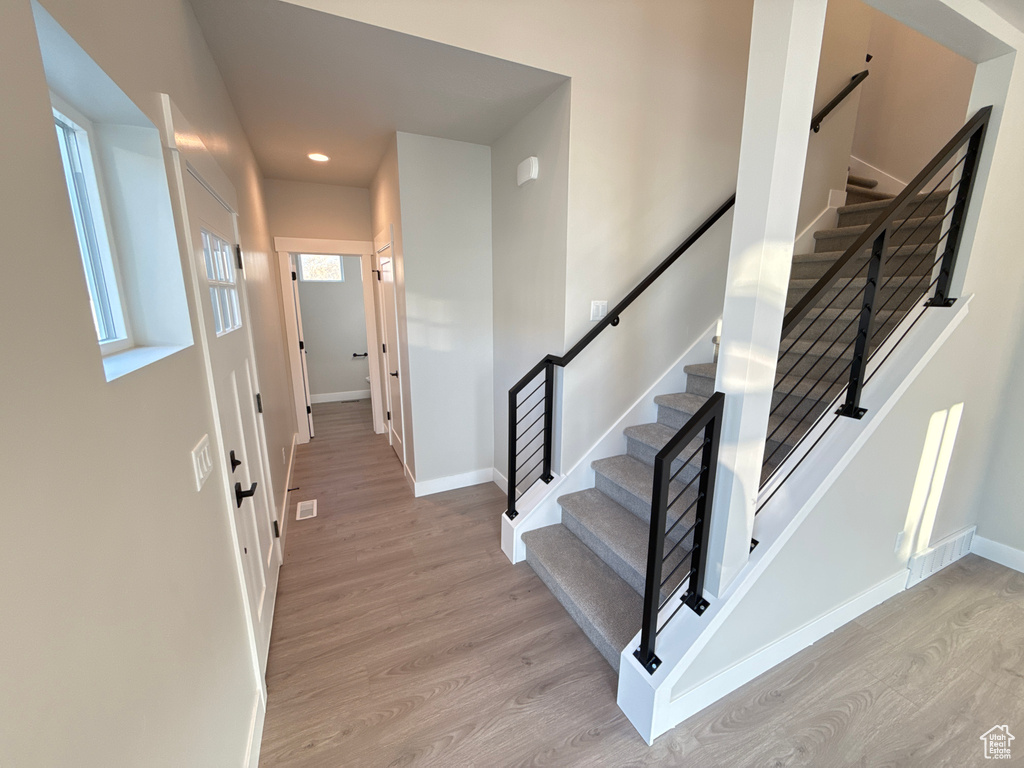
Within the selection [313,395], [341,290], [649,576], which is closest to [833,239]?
[649,576]

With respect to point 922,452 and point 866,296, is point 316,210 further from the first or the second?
point 922,452

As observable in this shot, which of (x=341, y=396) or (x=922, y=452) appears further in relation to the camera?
(x=341, y=396)

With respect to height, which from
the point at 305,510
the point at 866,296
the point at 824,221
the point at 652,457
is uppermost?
the point at 824,221

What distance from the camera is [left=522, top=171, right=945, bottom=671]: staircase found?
187 cm

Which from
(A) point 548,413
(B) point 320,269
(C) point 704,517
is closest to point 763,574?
(C) point 704,517

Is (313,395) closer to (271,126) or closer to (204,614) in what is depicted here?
(271,126)

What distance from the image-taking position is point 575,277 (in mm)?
2293

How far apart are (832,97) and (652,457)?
308cm

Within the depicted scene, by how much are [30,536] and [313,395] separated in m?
6.15

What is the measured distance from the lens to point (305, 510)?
307 cm

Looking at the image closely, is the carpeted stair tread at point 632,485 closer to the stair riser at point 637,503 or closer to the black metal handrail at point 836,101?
the stair riser at point 637,503

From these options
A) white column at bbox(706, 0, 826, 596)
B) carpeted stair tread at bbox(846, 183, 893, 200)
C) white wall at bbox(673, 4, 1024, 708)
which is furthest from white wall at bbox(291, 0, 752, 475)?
carpeted stair tread at bbox(846, 183, 893, 200)

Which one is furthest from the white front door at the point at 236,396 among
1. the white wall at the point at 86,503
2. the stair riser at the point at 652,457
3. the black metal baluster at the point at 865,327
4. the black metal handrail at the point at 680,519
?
the black metal baluster at the point at 865,327

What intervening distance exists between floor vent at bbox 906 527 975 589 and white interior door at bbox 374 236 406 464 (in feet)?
11.4
